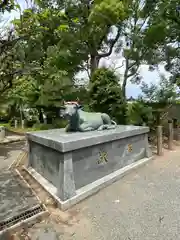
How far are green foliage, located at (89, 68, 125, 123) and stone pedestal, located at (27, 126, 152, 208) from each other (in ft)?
8.15

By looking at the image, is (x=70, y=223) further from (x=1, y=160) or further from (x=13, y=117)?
(x=13, y=117)

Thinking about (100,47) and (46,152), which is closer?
(46,152)

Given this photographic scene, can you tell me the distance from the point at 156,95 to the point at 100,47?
483cm

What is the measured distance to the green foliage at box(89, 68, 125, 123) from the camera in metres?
7.25

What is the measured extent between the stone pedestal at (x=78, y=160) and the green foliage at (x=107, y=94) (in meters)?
2.49

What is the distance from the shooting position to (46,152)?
3.86 metres

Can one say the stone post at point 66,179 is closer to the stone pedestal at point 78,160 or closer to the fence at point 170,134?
the stone pedestal at point 78,160

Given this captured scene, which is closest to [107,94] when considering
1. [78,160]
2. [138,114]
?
[138,114]

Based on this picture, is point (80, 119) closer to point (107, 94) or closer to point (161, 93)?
point (107, 94)

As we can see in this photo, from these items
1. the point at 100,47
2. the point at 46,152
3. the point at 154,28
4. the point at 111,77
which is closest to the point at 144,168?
the point at 46,152

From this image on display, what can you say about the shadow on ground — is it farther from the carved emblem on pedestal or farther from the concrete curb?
the concrete curb

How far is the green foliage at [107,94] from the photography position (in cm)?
725

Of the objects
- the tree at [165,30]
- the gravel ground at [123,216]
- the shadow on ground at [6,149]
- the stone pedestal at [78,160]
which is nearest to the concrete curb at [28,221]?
the gravel ground at [123,216]

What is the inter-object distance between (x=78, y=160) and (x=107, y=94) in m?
4.24
